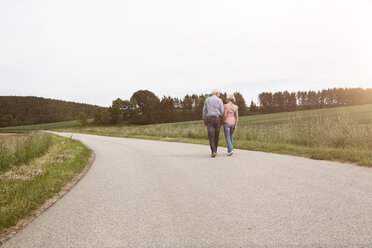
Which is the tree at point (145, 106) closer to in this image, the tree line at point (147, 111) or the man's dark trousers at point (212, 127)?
the tree line at point (147, 111)

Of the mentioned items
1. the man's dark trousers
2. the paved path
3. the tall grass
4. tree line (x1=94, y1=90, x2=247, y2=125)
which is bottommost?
the paved path

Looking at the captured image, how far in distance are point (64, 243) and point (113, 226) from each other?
574 millimetres

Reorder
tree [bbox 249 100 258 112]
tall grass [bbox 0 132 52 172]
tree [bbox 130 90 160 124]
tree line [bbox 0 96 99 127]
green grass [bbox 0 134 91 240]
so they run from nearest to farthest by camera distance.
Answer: green grass [bbox 0 134 91 240]
tall grass [bbox 0 132 52 172]
tree [bbox 130 90 160 124]
tree [bbox 249 100 258 112]
tree line [bbox 0 96 99 127]

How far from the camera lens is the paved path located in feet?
9.19

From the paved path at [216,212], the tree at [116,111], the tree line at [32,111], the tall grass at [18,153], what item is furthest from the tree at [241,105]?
the paved path at [216,212]

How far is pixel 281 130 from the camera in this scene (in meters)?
13.7

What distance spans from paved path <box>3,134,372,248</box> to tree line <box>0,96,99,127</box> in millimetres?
103089

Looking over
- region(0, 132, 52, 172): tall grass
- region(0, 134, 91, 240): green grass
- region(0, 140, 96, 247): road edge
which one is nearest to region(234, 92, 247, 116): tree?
region(0, 132, 52, 172): tall grass

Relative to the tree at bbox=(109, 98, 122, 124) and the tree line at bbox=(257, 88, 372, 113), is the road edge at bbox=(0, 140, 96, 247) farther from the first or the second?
the tree line at bbox=(257, 88, 372, 113)

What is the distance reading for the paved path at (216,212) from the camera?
2.80 metres

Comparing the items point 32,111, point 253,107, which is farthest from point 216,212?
point 32,111

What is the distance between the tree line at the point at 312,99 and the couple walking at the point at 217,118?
319 feet

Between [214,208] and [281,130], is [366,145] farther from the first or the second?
[214,208]

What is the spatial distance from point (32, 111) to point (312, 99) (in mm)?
121733
